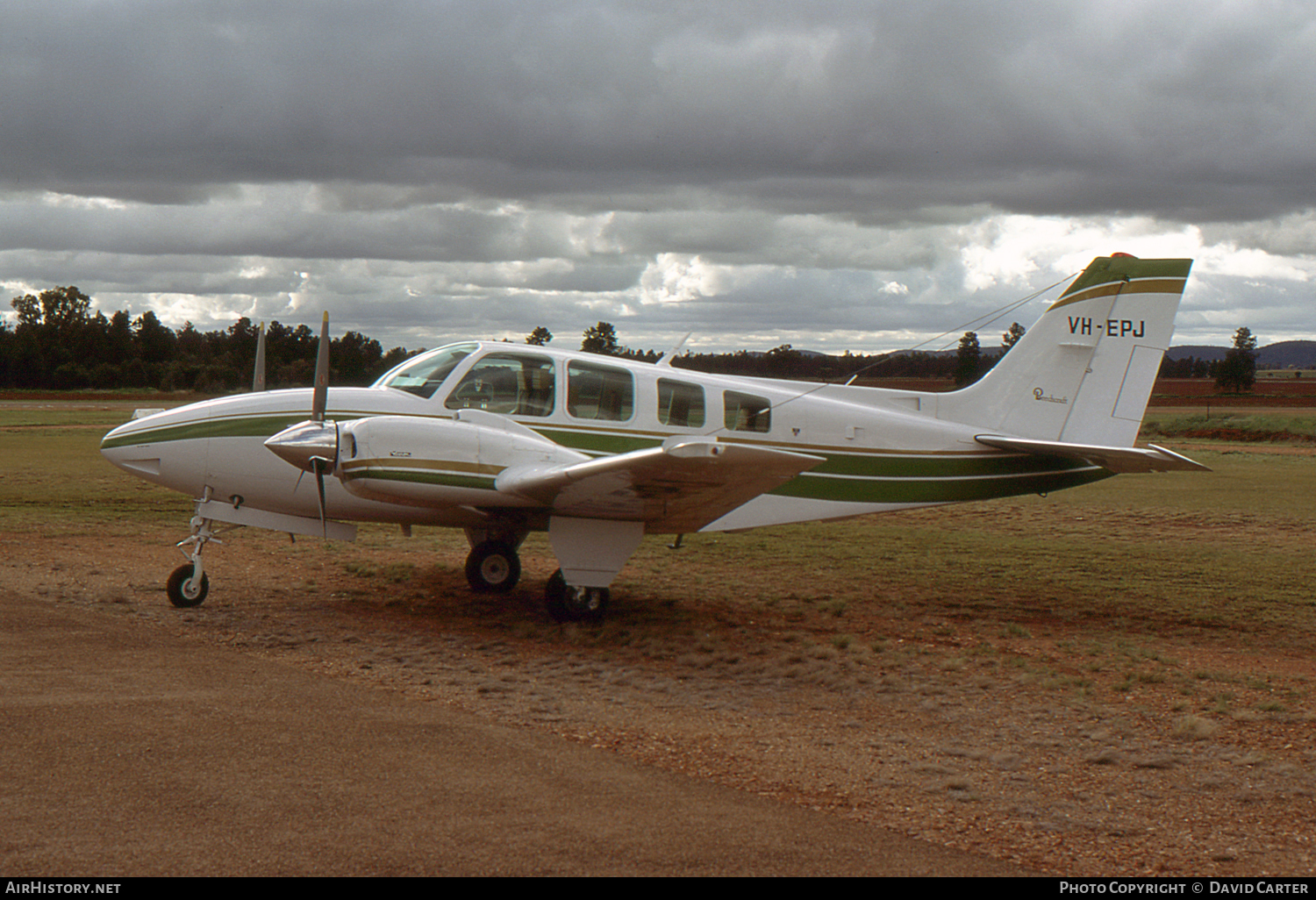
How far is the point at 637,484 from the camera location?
8.97 meters

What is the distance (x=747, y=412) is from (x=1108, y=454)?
13.1 feet

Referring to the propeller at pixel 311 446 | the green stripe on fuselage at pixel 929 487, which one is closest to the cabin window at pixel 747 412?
the green stripe on fuselage at pixel 929 487

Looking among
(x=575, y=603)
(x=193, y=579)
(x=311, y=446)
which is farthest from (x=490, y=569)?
(x=311, y=446)

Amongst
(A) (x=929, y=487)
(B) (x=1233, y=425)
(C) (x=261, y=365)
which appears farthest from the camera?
(B) (x=1233, y=425)

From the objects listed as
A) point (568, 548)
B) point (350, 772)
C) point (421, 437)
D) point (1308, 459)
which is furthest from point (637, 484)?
point (1308, 459)

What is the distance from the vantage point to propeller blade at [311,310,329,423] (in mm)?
9805

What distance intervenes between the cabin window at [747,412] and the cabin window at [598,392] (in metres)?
1.11

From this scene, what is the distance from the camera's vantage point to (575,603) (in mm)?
10234

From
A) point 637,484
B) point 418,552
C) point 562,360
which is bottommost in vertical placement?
point 418,552

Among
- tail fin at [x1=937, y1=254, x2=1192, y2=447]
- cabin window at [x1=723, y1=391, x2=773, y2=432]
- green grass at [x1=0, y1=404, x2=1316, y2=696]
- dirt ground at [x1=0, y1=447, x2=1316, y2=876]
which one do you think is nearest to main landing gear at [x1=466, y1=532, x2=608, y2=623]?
dirt ground at [x1=0, y1=447, x2=1316, y2=876]

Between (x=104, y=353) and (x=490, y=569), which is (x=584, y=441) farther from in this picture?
(x=104, y=353)

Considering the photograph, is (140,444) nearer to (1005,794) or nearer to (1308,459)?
(1005,794)
